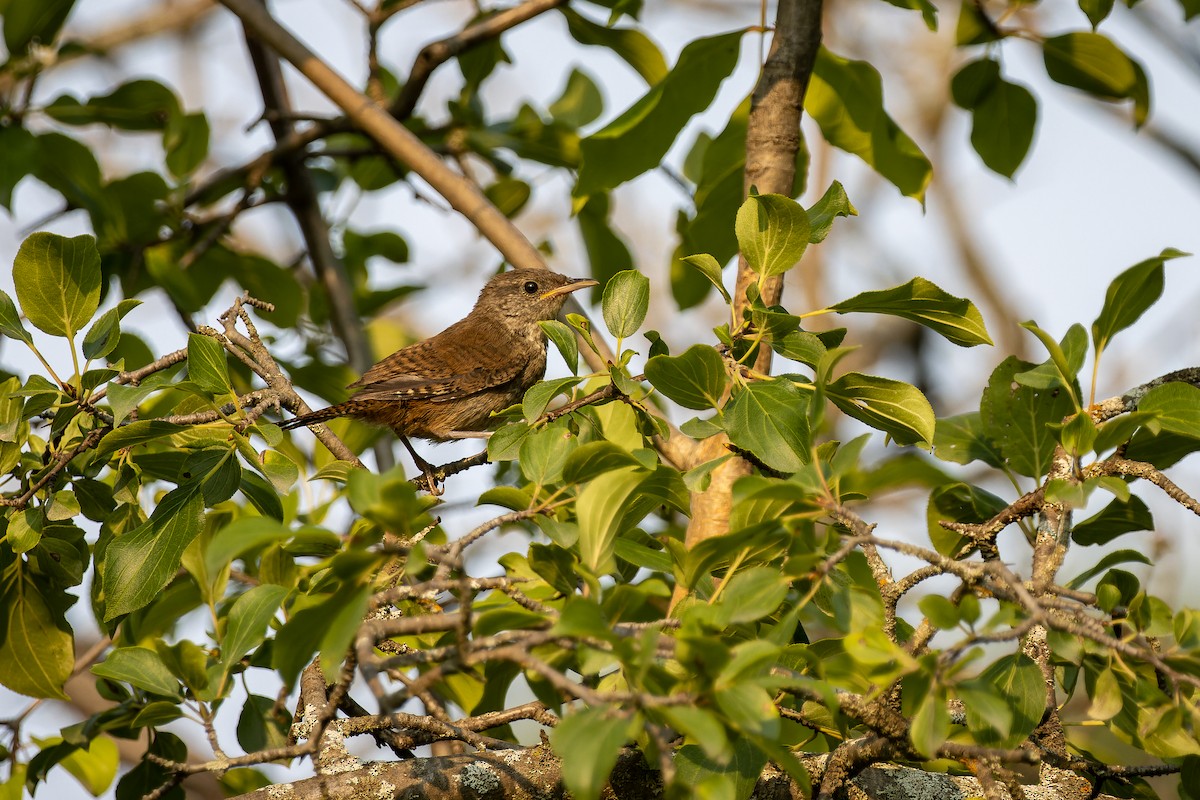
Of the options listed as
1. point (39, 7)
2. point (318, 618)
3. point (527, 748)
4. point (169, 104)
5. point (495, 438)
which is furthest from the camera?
point (169, 104)

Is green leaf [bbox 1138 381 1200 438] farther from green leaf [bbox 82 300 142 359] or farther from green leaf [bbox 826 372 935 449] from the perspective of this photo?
green leaf [bbox 82 300 142 359]

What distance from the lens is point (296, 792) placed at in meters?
2.43

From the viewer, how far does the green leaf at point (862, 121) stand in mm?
3799

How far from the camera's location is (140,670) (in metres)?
2.57

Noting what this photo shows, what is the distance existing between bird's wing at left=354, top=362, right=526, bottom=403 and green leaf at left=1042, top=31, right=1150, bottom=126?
8.55 ft

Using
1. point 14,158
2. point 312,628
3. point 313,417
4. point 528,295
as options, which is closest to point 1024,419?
point 312,628

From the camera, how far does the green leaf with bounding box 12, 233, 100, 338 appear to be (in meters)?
2.61

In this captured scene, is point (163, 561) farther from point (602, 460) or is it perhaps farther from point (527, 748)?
point (602, 460)

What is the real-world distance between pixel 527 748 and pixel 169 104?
3372mm

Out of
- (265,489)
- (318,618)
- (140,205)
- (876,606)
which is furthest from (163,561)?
(140,205)

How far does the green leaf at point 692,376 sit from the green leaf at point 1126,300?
33.9 inches

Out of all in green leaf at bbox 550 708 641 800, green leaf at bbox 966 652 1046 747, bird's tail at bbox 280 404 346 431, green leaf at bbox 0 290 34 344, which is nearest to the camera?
green leaf at bbox 550 708 641 800

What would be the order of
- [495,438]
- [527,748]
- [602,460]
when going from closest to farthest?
[602,460], [495,438], [527,748]

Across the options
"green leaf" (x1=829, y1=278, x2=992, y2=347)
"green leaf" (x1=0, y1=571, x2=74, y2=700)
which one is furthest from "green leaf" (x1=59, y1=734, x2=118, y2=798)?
"green leaf" (x1=829, y1=278, x2=992, y2=347)
